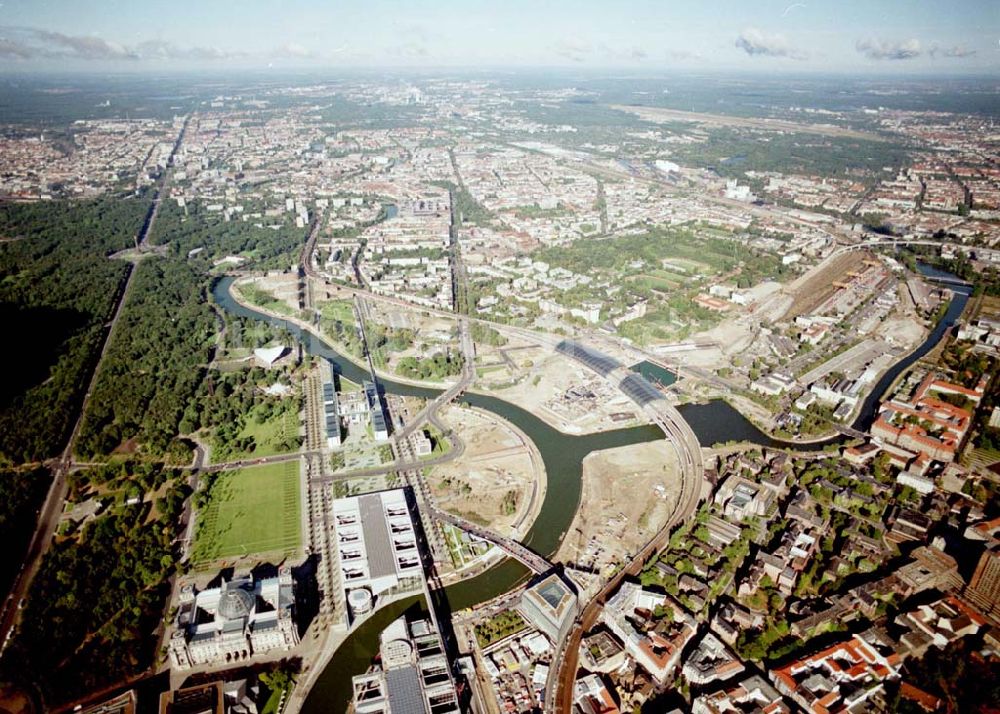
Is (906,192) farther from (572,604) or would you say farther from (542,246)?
(572,604)

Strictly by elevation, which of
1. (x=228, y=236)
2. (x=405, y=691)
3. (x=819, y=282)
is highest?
(x=228, y=236)

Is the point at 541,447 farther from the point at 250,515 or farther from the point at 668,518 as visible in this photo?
the point at 250,515

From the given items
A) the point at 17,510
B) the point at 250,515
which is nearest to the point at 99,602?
the point at 250,515

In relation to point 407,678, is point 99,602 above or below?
below

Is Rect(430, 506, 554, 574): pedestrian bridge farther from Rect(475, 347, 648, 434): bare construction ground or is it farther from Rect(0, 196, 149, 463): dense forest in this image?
Rect(0, 196, 149, 463): dense forest

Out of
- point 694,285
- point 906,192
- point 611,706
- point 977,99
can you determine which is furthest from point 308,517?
point 977,99

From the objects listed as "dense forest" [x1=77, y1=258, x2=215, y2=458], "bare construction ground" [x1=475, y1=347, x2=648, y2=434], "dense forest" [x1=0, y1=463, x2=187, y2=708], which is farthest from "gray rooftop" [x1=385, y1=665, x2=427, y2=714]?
"dense forest" [x1=77, y1=258, x2=215, y2=458]

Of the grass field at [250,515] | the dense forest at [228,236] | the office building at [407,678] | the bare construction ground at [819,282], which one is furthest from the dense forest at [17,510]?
the bare construction ground at [819,282]

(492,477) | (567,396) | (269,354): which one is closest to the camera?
(492,477)
